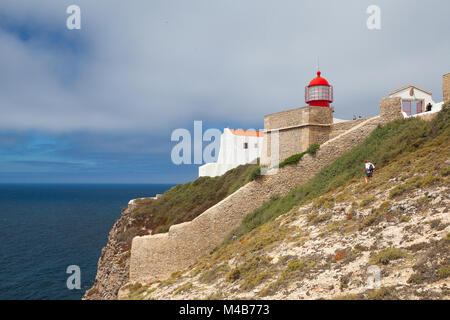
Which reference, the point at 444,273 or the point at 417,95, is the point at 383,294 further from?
the point at 417,95

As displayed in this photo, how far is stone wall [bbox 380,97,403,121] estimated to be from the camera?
55.1 ft

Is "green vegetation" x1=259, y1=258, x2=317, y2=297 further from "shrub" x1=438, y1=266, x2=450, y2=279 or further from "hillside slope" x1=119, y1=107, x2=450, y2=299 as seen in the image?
"shrub" x1=438, y1=266, x2=450, y2=279

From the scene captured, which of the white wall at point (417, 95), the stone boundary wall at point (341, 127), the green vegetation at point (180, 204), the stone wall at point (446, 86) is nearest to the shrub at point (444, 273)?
the stone wall at point (446, 86)

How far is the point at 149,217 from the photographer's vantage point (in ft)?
84.4

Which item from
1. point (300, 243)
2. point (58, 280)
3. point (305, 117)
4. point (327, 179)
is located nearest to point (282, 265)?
point (300, 243)

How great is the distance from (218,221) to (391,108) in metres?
11.3

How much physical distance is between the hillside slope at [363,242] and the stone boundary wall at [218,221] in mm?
3036

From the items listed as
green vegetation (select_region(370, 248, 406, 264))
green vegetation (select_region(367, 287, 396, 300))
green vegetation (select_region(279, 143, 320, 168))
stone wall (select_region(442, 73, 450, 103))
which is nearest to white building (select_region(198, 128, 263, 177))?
green vegetation (select_region(279, 143, 320, 168))

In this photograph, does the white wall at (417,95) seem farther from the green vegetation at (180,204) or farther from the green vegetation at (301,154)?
the green vegetation at (180,204)

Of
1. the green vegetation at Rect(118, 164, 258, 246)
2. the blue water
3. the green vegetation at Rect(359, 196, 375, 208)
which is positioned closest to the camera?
the green vegetation at Rect(359, 196, 375, 208)

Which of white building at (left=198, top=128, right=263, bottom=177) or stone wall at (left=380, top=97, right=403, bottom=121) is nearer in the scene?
stone wall at (left=380, top=97, right=403, bottom=121)

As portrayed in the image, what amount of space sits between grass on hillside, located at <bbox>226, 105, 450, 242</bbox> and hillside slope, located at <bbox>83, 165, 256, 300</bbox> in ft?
12.3

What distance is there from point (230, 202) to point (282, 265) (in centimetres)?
938

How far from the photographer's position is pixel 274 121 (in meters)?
21.3
